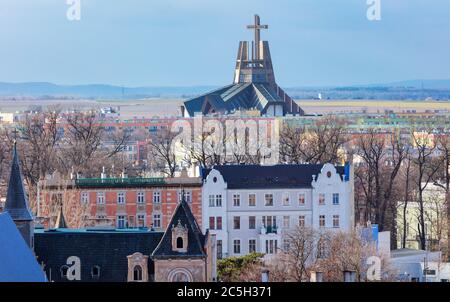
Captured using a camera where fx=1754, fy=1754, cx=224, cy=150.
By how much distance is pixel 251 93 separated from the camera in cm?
10956

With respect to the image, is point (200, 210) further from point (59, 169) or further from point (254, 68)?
point (254, 68)

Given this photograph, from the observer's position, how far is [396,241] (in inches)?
1745

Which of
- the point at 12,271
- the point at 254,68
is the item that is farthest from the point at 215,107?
the point at 12,271

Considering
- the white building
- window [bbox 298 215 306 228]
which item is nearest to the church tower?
window [bbox 298 215 306 228]

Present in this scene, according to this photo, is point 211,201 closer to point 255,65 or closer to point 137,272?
point 137,272

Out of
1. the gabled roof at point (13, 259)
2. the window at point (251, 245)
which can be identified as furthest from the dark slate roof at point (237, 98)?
the gabled roof at point (13, 259)

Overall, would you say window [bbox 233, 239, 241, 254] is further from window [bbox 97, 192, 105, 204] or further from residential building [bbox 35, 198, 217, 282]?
residential building [bbox 35, 198, 217, 282]

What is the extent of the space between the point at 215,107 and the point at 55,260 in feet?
243

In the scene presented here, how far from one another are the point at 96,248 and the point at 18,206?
181 centimetres

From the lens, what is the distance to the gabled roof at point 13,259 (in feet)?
41.9

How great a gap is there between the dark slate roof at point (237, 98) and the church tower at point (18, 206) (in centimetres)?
7113

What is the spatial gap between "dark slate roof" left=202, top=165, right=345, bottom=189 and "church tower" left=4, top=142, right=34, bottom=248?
695 inches

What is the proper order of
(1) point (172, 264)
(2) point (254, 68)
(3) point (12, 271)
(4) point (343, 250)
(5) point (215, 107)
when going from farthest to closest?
1. (2) point (254, 68)
2. (5) point (215, 107)
3. (4) point (343, 250)
4. (1) point (172, 264)
5. (3) point (12, 271)

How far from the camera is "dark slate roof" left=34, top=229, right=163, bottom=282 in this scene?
85.6ft
